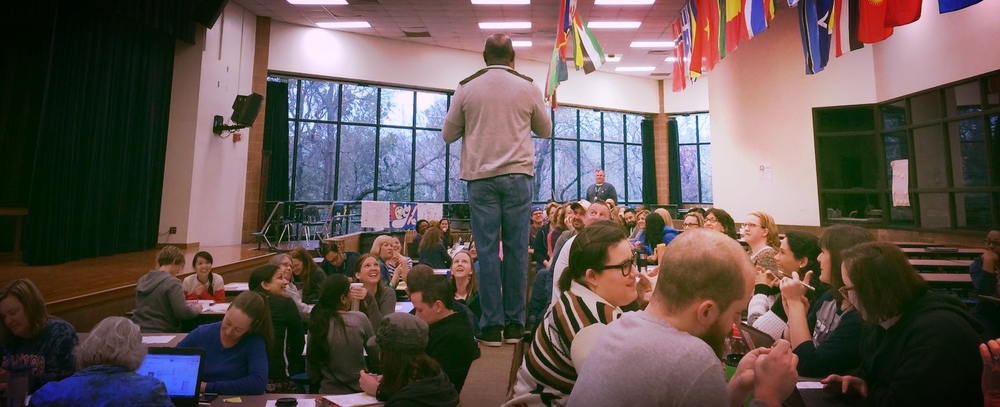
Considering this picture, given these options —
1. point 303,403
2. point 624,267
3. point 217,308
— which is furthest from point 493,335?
point 217,308

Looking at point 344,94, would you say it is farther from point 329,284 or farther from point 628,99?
point 329,284

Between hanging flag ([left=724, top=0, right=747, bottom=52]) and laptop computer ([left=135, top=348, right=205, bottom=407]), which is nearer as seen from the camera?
laptop computer ([left=135, top=348, right=205, bottom=407])

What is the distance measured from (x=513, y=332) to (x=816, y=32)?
17.8ft

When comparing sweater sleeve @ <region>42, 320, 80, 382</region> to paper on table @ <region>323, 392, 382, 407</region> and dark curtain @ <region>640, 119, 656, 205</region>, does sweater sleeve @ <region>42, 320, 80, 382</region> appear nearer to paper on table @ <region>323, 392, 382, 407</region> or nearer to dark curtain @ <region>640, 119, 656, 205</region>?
paper on table @ <region>323, 392, 382, 407</region>

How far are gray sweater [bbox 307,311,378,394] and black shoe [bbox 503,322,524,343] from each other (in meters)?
0.98

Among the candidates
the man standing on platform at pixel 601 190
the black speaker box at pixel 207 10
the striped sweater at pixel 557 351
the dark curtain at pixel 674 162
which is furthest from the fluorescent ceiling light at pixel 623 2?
the striped sweater at pixel 557 351

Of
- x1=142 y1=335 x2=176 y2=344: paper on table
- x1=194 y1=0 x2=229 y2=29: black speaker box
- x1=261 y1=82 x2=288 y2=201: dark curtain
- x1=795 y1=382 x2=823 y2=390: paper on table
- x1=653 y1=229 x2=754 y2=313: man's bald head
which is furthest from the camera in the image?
x1=261 y1=82 x2=288 y2=201: dark curtain

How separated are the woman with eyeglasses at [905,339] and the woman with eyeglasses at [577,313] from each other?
1.02 metres

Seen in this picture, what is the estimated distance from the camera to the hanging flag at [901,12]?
3922 mm

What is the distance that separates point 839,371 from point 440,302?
6.56 ft

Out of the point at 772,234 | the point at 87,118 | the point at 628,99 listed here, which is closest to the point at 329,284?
the point at 772,234

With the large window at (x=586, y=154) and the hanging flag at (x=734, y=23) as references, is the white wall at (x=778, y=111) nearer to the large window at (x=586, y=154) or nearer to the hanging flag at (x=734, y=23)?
the hanging flag at (x=734, y=23)

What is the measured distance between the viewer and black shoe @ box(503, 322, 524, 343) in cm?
255

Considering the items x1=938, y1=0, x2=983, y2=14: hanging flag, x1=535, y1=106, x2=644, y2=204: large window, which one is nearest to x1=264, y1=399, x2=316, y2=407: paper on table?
x1=938, y1=0, x2=983, y2=14: hanging flag
